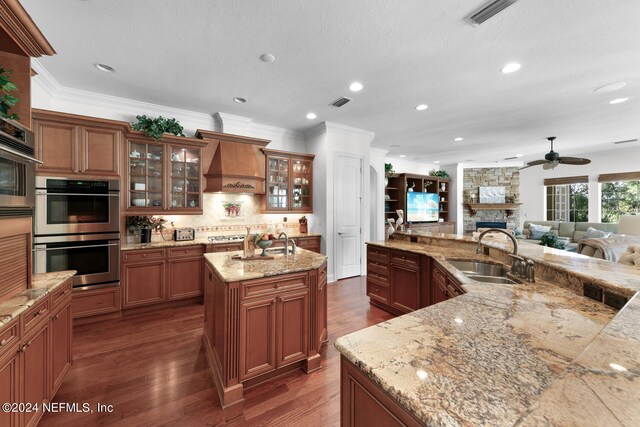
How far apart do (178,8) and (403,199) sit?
6.70 meters

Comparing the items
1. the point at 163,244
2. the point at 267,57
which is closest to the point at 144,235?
the point at 163,244

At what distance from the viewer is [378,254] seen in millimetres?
3588

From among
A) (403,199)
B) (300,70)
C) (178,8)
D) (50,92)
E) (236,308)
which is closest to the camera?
(236,308)

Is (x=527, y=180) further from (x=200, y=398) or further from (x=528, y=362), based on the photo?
(x=200, y=398)

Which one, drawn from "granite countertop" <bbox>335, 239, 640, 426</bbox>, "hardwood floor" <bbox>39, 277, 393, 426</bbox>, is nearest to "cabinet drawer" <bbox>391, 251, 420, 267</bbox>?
"hardwood floor" <bbox>39, 277, 393, 426</bbox>

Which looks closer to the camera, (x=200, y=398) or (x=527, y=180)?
(x=200, y=398)

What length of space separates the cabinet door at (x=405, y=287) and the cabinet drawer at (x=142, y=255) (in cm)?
311

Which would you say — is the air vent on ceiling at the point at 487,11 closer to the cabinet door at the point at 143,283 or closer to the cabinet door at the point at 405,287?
the cabinet door at the point at 405,287

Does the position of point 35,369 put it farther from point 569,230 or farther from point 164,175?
point 569,230

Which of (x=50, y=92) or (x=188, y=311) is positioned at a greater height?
(x=50, y=92)

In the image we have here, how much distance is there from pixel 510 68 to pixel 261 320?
11.5 feet

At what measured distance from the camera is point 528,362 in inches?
33.1

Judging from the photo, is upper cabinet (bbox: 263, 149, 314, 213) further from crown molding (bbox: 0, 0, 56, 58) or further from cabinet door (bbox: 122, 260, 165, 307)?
crown molding (bbox: 0, 0, 56, 58)

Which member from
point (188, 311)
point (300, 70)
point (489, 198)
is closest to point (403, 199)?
point (489, 198)
